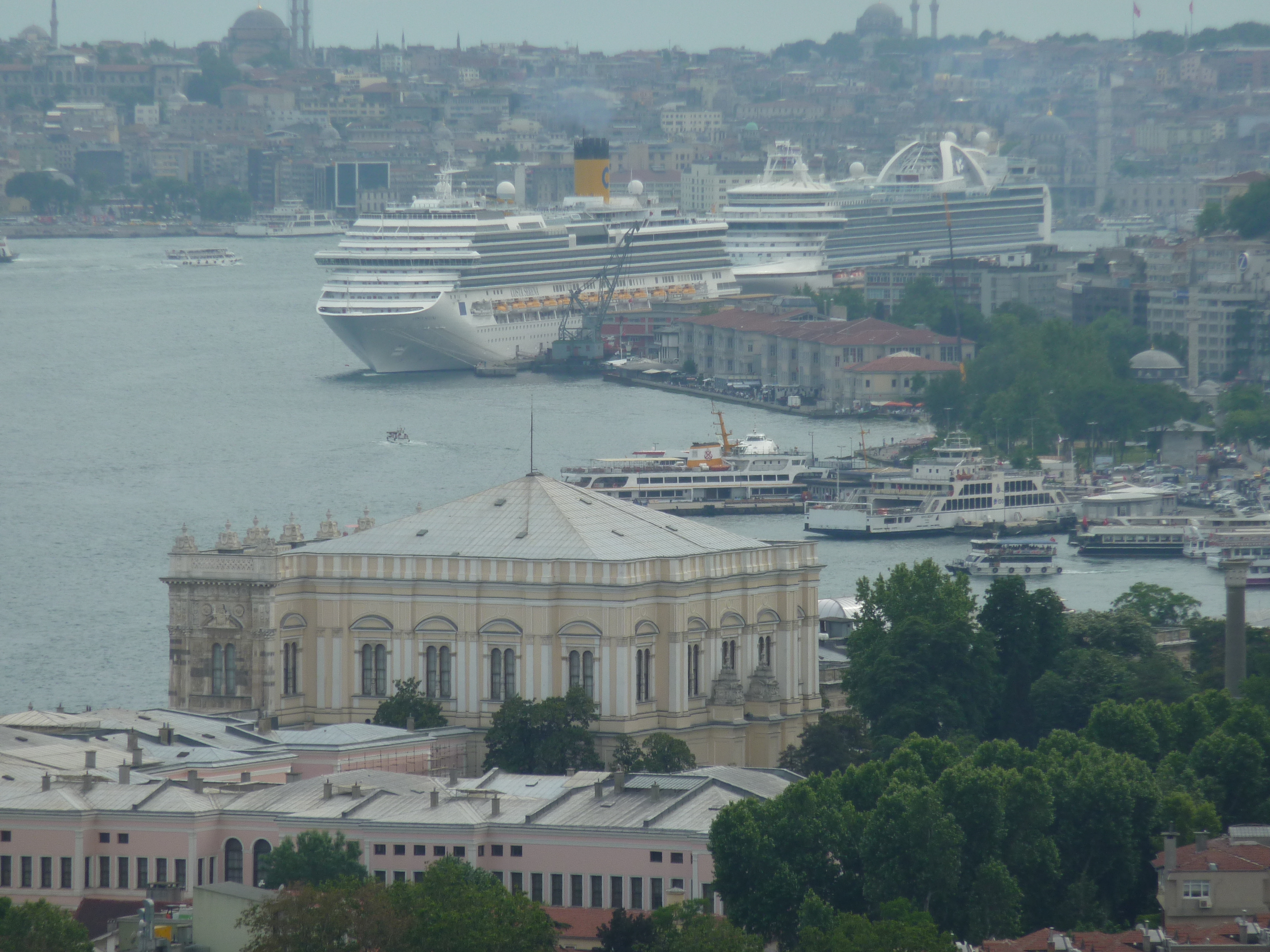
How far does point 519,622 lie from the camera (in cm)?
4353

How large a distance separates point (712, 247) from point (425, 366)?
2218 centimetres

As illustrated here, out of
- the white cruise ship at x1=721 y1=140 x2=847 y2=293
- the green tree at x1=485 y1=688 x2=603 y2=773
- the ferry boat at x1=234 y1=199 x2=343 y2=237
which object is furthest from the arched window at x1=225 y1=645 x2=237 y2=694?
the ferry boat at x1=234 y1=199 x2=343 y2=237

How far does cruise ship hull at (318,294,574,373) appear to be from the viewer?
104 metres

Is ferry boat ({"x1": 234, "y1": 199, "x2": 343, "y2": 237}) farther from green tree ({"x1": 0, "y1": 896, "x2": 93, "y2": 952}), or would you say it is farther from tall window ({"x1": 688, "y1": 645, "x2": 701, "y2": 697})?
green tree ({"x1": 0, "y1": 896, "x2": 93, "y2": 952})

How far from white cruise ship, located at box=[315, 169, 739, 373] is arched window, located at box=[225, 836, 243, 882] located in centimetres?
6746

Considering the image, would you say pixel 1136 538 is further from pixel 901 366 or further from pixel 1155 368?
pixel 1155 368

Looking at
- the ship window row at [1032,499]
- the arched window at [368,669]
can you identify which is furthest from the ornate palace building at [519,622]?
the ship window row at [1032,499]

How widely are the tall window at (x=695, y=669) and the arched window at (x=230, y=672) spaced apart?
5.13m

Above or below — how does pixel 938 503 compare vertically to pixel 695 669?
below

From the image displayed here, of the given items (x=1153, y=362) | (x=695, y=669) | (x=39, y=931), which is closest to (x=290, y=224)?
(x=1153, y=362)

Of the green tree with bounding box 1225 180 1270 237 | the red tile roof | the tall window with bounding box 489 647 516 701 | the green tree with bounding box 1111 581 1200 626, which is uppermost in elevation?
the green tree with bounding box 1225 180 1270 237

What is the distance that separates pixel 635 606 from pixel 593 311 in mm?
70090

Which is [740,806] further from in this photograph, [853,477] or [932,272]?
[932,272]

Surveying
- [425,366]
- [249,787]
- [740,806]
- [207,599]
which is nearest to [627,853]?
[740,806]
